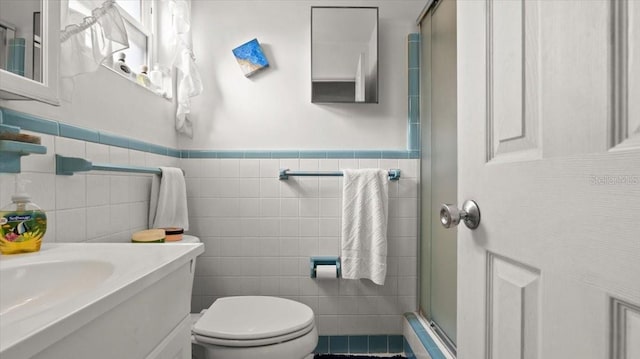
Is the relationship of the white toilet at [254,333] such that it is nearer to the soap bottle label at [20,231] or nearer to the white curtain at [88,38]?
the soap bottle label at [20,231]

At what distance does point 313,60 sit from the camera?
1.75m

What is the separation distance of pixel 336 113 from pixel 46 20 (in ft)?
4.09

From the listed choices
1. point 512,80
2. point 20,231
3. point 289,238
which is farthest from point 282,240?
point 512,80

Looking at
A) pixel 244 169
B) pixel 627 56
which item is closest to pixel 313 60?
pixel 244 169

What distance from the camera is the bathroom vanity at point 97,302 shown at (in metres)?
0.37

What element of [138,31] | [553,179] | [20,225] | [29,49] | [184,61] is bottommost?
[20,225]

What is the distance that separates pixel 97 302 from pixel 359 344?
1.60m

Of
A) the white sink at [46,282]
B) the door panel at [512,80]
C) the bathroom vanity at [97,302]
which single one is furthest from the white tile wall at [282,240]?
the door panel at [512,80]

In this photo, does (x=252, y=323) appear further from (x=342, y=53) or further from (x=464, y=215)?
(x=342, y=53)

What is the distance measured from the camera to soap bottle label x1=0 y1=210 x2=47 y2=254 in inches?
27.8

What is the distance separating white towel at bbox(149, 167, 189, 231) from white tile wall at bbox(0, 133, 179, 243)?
0.09 ft

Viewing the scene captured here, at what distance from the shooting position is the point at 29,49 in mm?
789

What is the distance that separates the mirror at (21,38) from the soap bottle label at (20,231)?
12.9 inches

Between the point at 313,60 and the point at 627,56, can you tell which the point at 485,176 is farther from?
the point at 313,60
